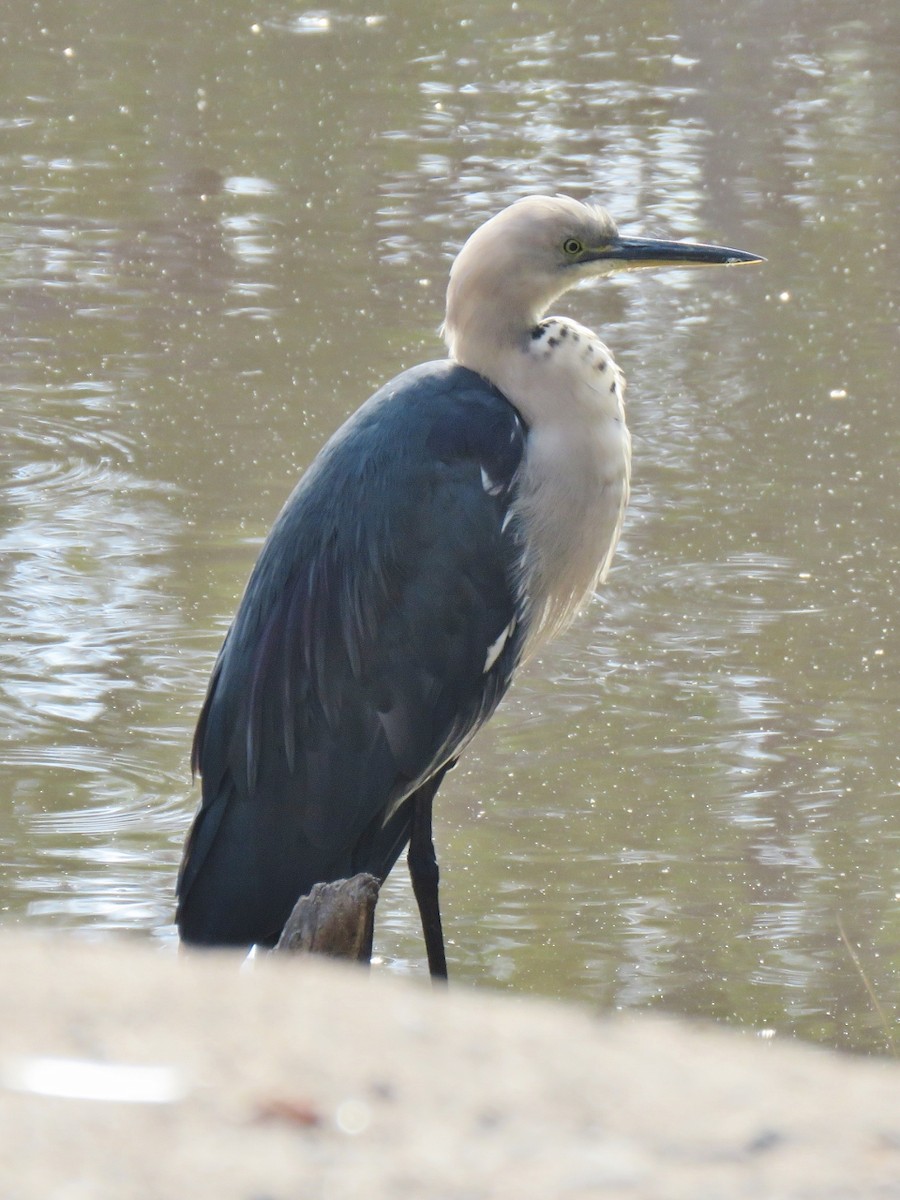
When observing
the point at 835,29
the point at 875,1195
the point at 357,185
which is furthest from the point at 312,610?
the point at 835,29

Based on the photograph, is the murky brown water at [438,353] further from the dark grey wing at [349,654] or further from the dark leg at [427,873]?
the dark grey wing at [349,654]

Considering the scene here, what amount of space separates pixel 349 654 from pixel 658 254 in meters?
1.04

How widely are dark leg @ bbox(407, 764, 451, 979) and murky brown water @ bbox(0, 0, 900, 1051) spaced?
34 cm

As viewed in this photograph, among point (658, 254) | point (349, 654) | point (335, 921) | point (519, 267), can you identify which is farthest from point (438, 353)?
point (335, 921)

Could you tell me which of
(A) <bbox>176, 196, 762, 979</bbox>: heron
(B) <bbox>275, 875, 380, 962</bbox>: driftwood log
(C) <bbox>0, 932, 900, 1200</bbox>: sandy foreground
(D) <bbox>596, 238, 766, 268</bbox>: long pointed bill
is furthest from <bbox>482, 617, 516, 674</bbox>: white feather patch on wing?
(C) <bbox>0, 932, 900, 1200</bbox>: sandy foreground

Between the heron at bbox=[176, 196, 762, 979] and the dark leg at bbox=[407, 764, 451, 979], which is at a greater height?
the heron at bbox=[176, 196, 762, 979]

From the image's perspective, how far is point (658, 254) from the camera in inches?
156

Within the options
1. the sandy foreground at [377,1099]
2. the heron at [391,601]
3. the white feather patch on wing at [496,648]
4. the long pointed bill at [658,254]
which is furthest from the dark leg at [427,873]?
the sandy foreground at [377,1099]

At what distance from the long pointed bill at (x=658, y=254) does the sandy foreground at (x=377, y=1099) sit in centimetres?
250

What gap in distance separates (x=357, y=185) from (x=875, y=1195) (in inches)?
322

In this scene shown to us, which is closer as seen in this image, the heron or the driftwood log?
→ the driftwood log

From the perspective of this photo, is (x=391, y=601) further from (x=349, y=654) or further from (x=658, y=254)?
(x=658, y=254)

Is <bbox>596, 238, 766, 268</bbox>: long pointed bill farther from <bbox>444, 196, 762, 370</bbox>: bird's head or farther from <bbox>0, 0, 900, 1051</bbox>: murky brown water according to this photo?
<bbox>0, 0, 900, 1051</bbox>: murky brown water

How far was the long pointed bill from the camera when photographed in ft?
12.8
